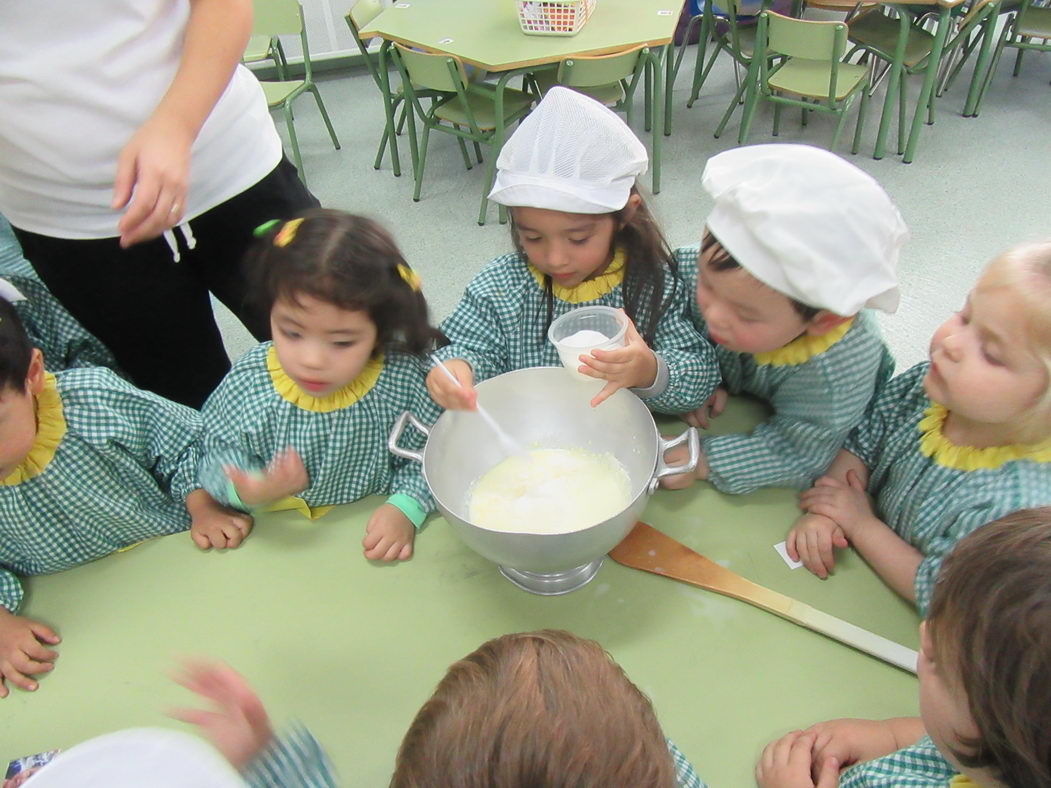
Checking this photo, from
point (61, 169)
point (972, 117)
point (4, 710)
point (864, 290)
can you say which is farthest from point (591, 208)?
point (972, 117)

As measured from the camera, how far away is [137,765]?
1.48 ft

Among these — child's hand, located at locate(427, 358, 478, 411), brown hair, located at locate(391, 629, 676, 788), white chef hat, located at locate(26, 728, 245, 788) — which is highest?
white chef hat, located at locate(26, 728, 245, 788)

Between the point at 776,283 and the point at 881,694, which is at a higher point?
the point at 776,283

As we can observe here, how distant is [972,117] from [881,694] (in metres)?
4.01

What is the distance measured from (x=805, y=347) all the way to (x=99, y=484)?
3.55 feet

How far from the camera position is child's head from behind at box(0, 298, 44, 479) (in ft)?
2.86

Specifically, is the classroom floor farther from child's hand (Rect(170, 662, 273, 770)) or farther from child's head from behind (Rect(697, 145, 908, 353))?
child's hand (Rect(170, 662, 273, 770))

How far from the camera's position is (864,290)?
2.76 feet

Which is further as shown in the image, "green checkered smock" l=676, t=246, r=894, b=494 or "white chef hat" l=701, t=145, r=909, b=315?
"green checkered smock" l=676, t=246, r=894, b=494

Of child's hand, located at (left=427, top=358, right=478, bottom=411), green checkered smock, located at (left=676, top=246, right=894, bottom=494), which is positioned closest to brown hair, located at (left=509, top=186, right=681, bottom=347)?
green checkered smock, located at (left=676, top=246, right=894, bottom=494)

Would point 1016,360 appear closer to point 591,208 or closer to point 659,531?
point 659,531

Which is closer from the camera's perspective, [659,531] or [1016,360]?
[1016,360]

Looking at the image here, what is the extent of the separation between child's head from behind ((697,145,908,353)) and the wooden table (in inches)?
82.9

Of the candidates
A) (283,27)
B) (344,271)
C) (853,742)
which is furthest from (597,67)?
(853,742)
